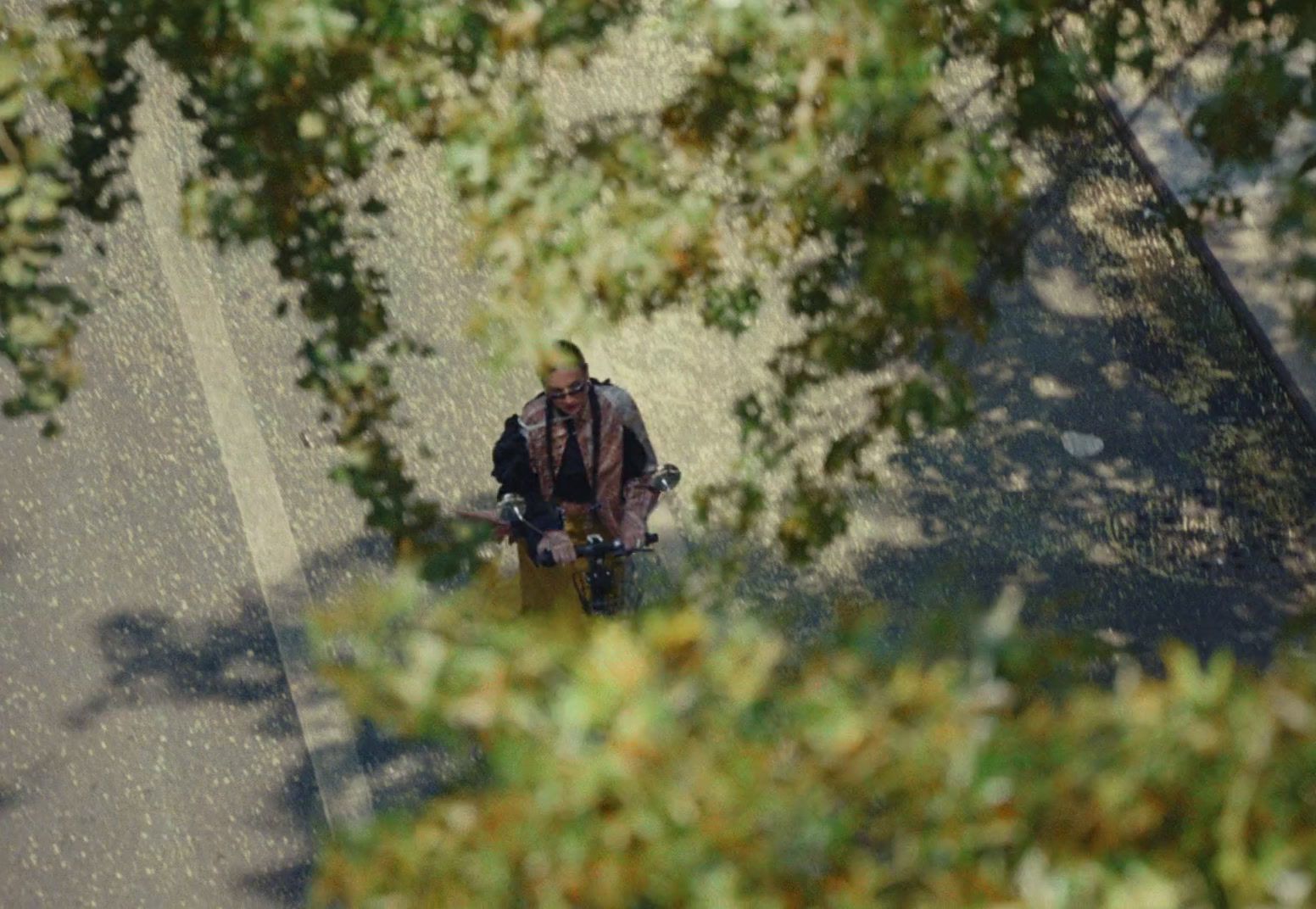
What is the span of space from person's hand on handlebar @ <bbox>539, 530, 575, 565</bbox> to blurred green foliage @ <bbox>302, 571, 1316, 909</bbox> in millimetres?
3045

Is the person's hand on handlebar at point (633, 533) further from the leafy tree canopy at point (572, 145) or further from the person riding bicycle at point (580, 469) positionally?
the leafy tree canopy at point (572, 145)

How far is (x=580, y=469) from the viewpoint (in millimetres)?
6023

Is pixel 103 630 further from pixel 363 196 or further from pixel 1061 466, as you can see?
pixel 1061 466

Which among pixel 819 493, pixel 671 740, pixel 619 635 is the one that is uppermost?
pixel 819 493

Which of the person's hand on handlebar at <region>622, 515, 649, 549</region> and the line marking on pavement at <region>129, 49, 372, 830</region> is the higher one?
the line marking on pavement at <region>129, 49, 372, 830</region>

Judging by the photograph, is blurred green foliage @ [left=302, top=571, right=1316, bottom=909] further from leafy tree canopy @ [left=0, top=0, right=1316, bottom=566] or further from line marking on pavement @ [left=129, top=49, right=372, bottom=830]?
line marking on pavement @ [left=129, top=49, right=372, bottom=830]

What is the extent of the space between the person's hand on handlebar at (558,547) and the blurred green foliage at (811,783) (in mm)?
3045

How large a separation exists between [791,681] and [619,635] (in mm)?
861

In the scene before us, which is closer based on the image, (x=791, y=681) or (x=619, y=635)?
(x=619, y=635)

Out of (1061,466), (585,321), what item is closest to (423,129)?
(585,321)

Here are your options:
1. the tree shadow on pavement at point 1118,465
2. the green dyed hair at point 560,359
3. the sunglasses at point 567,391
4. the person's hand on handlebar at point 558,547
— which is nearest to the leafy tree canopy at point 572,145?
the green dyed hair at point 560,359

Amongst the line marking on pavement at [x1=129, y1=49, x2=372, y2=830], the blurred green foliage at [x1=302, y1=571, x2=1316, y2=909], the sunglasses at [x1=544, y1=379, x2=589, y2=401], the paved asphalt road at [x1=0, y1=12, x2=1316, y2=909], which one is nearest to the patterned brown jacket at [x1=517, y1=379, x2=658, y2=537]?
the sunglasses at [x1=544, y1=379, x2=589, y2=401]

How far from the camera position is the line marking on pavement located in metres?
6.84

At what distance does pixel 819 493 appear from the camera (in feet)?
16.4
